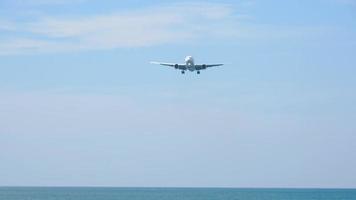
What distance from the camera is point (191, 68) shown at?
111875 millimetres

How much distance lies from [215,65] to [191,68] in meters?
3.61

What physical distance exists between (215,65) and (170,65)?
715cm

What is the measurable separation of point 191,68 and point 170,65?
13.7ft

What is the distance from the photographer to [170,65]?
376 ft

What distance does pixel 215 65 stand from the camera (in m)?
112
